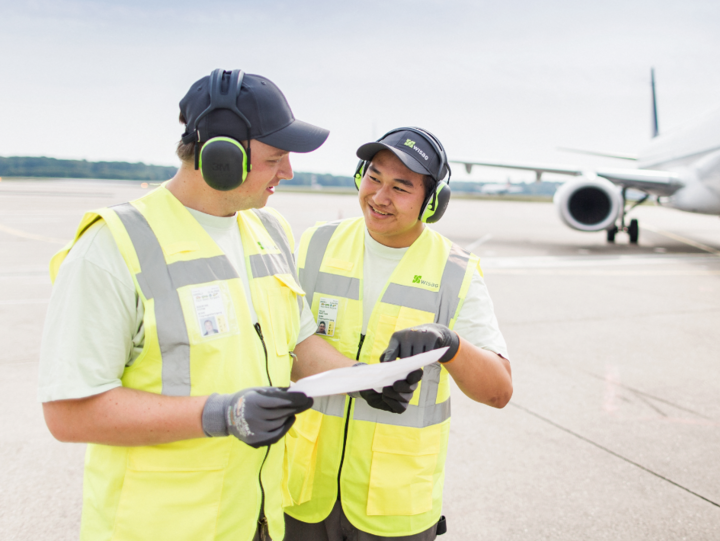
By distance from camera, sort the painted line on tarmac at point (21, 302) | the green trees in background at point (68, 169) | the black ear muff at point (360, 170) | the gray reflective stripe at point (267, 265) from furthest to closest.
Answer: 1. the green trees in background at point (68, 169)
2. the painted line on tarmac at point (21, 302)
3. the black ear muff at point (360, 170)
4. the gray reflective stripe at point (267, 265)

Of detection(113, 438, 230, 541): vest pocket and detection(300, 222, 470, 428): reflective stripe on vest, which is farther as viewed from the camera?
detection(300, 222, 470, 428): reflective stripe on vest

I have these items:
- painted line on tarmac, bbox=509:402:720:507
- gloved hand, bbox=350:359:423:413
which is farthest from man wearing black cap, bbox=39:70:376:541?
painted line on tarmac, bbox=509:402:720:507

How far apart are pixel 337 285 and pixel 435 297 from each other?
1.34 feet

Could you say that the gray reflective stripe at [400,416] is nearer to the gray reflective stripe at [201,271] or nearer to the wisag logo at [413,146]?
the gray reflective stripe at [201,271]

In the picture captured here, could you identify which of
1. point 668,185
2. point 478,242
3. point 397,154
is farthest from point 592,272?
point 397,154

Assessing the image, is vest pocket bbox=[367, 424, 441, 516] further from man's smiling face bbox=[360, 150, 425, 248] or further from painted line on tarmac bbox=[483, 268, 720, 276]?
painted line on tarmac bbox=[483, 268, 720, 276]

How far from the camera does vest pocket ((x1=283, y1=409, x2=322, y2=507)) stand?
1844 mm

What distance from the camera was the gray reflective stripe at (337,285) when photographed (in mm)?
1983

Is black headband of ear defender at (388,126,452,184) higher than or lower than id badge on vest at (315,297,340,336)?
higher

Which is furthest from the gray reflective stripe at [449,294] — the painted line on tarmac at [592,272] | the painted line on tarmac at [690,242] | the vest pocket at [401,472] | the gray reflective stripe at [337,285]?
the painted line on tarmac at [690,242]

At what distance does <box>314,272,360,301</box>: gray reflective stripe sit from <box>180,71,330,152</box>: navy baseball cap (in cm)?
63

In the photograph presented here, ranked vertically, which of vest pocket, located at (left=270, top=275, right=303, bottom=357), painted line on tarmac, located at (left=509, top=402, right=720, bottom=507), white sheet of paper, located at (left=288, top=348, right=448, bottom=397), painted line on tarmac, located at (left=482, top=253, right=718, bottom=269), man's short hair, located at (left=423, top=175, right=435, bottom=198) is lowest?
painted line on tarmac, located at (left=509, top=402, right=720, bottom=507)

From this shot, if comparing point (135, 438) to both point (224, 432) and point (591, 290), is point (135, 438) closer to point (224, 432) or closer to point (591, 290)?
point (224, 432)

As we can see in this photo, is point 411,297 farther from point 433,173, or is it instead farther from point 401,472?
point 401,472
